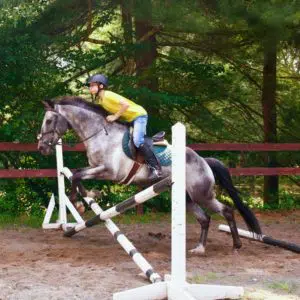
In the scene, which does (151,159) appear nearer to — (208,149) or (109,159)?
(109,159)

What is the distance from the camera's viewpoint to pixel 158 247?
26.1 feet

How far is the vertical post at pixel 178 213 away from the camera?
16.6 ft

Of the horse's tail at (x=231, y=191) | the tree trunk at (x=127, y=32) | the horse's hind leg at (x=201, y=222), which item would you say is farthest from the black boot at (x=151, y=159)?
the tree trunk at (x=127, y=32)

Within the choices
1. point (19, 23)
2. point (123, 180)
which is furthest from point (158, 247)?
point (19, 23)

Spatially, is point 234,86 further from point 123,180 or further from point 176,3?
point 123,180

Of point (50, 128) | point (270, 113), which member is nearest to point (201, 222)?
point (50, 128)

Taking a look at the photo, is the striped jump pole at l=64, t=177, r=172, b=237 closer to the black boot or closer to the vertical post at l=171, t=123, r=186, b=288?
the vertical post at l=171, t=123, r=186, b=288

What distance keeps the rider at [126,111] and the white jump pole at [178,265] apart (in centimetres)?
226

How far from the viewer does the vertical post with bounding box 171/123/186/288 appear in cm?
505

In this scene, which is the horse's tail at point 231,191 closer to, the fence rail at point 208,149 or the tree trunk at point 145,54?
the fence rail at point 208,149

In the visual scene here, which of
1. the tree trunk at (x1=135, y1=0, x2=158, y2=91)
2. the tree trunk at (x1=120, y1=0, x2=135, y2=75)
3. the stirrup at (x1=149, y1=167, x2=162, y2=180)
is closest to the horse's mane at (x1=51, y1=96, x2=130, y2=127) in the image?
the stirrup at (x1=149, y1=167, x2=162, y2=180)

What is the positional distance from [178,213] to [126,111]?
8.71 ft

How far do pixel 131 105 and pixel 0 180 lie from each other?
4.60 m

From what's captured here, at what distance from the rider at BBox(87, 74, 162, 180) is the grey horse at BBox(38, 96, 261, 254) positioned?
252 millimetres
